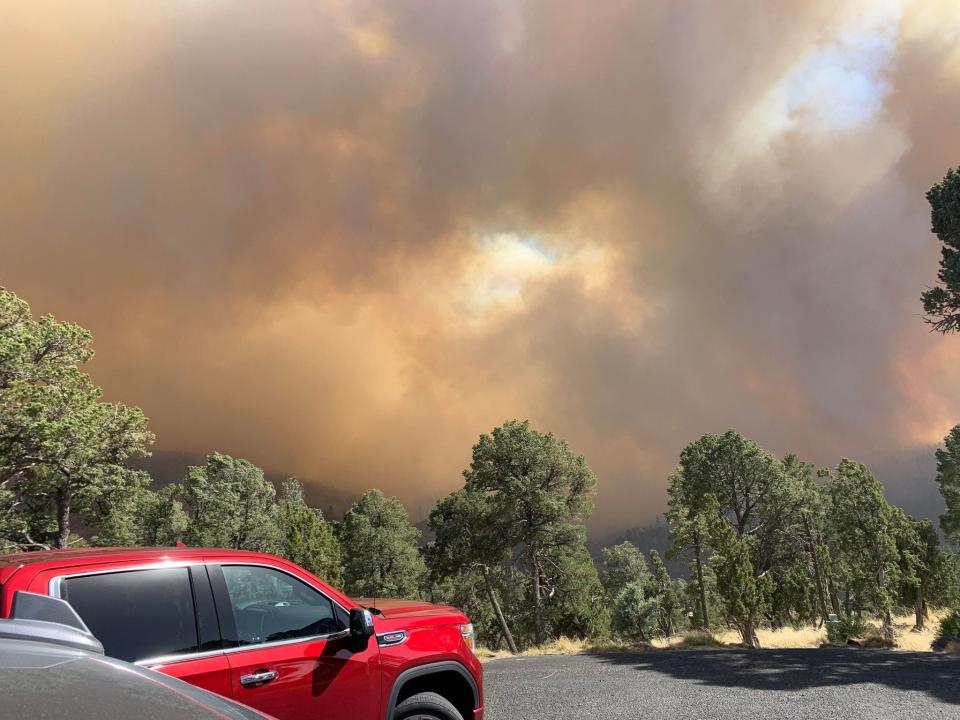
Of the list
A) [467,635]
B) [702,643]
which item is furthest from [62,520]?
[467,635]

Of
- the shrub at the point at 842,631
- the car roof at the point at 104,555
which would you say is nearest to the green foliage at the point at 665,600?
the shrub at the point at 842,631

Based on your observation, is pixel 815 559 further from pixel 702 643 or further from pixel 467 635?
pixel 467 635

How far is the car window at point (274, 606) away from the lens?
3.46 m

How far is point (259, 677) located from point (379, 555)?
142ft

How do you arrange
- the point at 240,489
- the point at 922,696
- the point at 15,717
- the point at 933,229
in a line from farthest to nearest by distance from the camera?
the point at 240,489 → the point at 933,229 → the point at 922,696 → the point at 15,717

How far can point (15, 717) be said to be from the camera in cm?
130

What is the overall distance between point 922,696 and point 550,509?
20.9 m

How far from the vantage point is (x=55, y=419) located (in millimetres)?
15914

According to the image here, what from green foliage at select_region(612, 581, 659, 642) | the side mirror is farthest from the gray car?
green foliage at select_region(612, 581, 659, 642)

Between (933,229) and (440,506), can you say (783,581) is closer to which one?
(440,506)

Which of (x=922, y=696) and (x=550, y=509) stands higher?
(x=550, y=509)

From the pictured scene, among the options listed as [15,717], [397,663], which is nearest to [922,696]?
[397,663]

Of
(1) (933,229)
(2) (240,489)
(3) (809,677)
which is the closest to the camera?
(3) (809,677)

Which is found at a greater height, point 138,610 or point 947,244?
point 947,244
